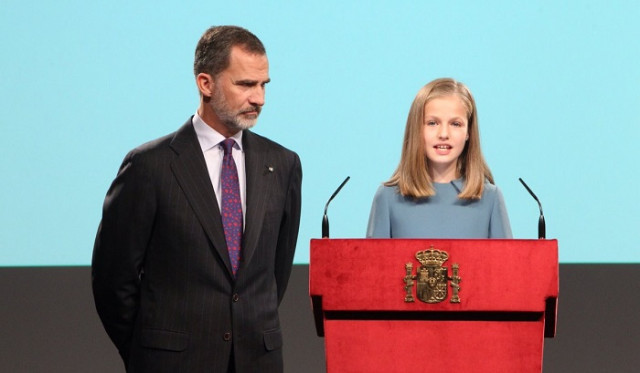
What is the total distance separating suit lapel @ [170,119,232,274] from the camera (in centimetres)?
215

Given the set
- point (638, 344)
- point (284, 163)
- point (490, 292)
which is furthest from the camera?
point (638, 344)

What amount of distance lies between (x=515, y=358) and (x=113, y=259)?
0.87 meters

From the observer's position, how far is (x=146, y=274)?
2209mm

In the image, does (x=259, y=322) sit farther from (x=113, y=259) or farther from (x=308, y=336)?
(x=308, y=336)

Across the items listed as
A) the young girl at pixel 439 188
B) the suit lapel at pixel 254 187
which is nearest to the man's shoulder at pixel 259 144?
the suit lapel at pixel 254 187

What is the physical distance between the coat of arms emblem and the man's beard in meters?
0.50

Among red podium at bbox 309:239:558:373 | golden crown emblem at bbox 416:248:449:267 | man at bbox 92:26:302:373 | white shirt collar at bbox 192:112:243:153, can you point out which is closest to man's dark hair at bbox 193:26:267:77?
man at bbox 92:26:302:373

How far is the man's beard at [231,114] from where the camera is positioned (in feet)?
7.16

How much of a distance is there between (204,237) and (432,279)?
514 mm

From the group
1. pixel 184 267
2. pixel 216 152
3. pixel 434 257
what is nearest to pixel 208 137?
pixel 216 152

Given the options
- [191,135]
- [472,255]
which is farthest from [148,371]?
[472,255]

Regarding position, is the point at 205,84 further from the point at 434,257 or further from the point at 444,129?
the point at 434,257

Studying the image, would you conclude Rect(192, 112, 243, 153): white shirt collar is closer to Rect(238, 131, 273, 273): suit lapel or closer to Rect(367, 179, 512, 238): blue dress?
Rect(238, 131, 273, 273): suit lapel

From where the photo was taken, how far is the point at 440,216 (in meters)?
2.38
